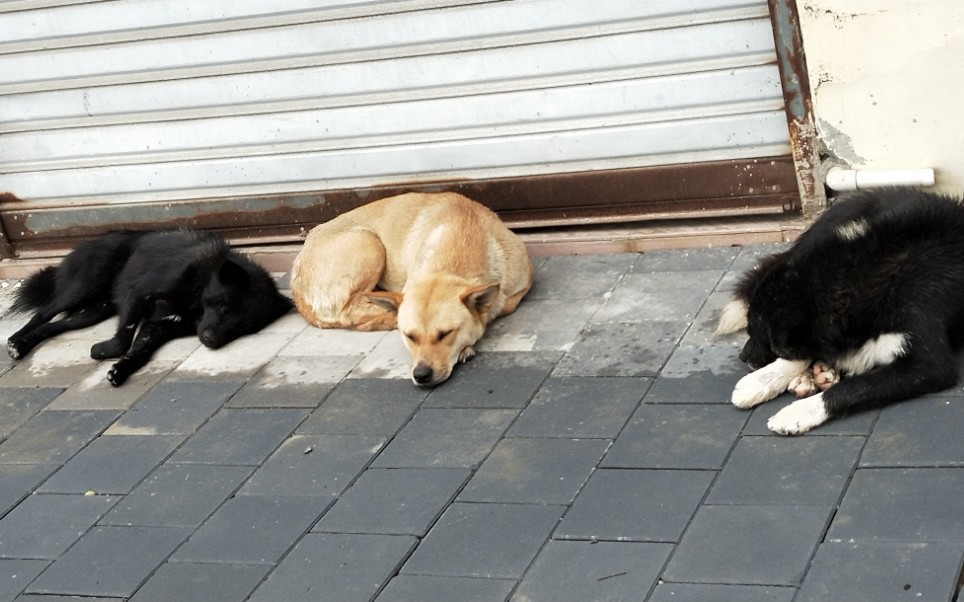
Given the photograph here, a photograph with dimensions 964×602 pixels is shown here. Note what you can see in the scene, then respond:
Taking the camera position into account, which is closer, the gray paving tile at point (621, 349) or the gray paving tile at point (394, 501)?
the gray paving tile at point (394, 501)

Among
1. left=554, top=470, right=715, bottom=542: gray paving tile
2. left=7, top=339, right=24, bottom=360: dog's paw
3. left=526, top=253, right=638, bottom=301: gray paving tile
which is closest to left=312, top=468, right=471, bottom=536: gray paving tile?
left=554, top=470, right=715, bottom=542: gray paving tile

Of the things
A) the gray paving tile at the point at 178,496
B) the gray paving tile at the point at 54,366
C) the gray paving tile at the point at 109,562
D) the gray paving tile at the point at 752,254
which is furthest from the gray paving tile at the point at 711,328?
→ the gray paving tile at the point at 54,366

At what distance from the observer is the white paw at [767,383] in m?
5.09

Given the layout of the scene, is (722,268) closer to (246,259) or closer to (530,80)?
(530,80)

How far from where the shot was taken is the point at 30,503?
5574mm

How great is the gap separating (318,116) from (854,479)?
14.2ft

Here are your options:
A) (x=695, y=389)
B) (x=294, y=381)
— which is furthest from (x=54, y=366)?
(x=695, y=389)

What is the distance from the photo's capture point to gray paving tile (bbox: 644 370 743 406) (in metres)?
5.28

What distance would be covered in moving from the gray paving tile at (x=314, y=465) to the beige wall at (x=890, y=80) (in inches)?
115

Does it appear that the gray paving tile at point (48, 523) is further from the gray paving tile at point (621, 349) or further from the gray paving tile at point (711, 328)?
the gray paving tile at point (711, 328)

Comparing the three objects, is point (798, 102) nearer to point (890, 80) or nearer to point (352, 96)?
point (890, 80)

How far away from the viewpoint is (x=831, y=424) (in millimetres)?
4832

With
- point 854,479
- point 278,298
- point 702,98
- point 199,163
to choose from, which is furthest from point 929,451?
point 199,163

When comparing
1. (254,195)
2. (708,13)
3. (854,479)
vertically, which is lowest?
(854,479)
